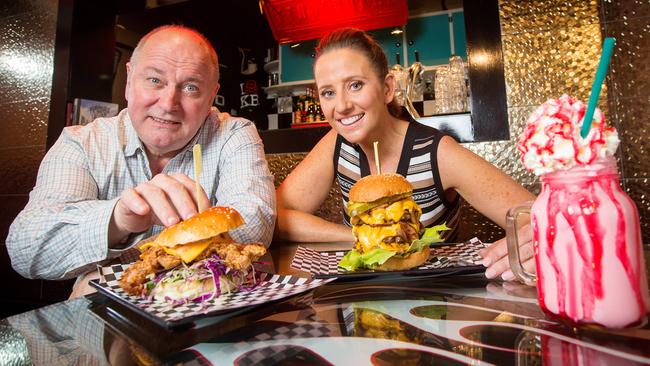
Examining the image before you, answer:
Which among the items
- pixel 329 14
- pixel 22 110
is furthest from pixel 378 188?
pixel 22 110

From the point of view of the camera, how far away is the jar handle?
0.74 metres

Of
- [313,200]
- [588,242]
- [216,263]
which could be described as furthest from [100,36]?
[588,242]

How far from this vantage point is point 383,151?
2.11 metres

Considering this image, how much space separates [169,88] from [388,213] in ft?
3.44

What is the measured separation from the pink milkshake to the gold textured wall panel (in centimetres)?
230

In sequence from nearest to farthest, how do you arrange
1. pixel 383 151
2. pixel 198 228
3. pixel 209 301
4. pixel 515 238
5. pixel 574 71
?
pixel 515 238
pixel 209 301
pixel 198 228
pixel 383 151
pixel 574 71

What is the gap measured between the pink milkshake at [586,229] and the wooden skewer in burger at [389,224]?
57 centimetres

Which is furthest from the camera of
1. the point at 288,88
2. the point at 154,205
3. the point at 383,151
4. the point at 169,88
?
the point at 288,88

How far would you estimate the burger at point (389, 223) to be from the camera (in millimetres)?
1185

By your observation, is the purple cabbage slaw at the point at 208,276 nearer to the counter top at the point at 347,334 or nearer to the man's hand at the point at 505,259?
the counter top at the point at 347,334

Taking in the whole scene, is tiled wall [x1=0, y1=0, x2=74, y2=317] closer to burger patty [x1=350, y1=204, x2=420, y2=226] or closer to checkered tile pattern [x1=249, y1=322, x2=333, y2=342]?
burger patty [x1=350, y1=204, x2=420, y2=226]

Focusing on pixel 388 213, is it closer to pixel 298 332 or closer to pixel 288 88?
pixel 298 332

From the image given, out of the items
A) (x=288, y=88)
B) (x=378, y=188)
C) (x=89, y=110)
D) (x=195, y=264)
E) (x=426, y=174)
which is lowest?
(x=195, y=264)

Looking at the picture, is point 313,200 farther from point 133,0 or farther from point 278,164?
point 133,0
